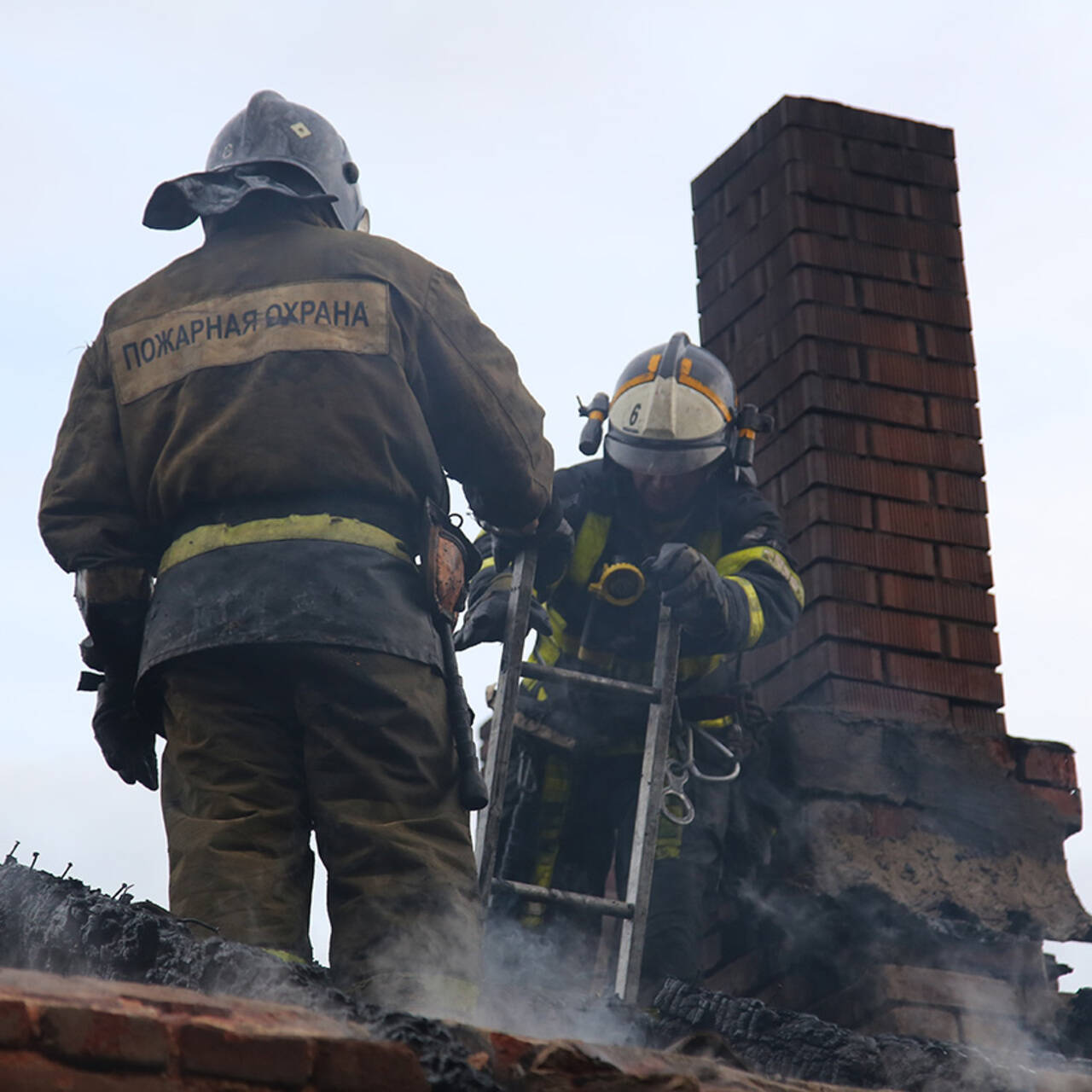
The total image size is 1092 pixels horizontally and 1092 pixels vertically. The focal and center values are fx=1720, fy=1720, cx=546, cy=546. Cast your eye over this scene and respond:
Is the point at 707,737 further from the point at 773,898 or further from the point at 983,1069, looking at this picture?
the point at 983,1069

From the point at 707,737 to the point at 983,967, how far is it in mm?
1070

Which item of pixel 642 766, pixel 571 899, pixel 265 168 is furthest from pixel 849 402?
pixel 265 168

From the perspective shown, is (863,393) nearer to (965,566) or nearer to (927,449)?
(927,449)

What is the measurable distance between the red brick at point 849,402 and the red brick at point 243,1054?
4129 mm

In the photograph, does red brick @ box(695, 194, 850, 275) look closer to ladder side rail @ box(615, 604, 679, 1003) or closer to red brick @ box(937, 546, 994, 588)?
red brick @ box(937, 546, 994, 588)

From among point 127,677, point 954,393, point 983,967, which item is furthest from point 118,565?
point 954,393

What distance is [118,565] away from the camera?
3.63 meters

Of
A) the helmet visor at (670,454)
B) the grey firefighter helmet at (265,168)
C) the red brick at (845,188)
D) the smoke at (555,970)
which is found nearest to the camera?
the grey firefighter helmet at (265,168)

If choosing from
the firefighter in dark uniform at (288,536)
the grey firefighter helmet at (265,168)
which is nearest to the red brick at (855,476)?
the firefighter in dark uniform at (288,536)

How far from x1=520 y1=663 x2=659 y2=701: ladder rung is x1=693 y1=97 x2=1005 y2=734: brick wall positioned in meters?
0.80

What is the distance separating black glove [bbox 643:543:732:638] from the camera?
15.8ft

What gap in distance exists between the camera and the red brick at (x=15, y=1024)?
1.94m

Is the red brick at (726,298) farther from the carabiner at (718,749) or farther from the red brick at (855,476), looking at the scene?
the carabiner at (718,749)

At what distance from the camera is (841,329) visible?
6.06m
